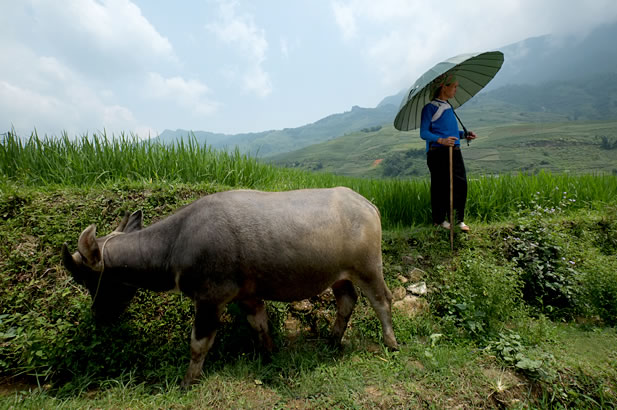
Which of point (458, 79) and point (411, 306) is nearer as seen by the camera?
point (411, 306)

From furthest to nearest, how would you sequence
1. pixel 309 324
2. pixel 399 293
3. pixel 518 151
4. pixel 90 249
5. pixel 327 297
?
pixel 518 151
pixel 399 293
pixel 327 297
pixel 309 324
pixel 90 249

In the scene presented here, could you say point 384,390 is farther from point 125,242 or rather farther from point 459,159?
point 459,159

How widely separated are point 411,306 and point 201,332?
91.1 inches

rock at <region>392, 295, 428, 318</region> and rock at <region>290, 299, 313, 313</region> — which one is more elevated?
rock at <region>290, 299, 313, 313</region>

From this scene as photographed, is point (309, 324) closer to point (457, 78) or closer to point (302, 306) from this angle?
point (302, 306)

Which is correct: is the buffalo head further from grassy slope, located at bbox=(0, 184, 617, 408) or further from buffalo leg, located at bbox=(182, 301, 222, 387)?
buffalo leg, located at bbox=(182, 301, 222, 387)

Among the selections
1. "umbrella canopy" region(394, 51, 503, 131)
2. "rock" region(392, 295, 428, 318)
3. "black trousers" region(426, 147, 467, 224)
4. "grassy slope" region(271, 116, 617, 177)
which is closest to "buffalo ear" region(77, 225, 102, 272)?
"rock" region(392, 295, 428, 318)

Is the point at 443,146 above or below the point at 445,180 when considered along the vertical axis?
above

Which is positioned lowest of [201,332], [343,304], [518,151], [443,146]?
[518,151]

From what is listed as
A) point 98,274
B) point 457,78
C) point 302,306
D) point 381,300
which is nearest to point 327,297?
point 302,306

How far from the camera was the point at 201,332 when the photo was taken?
7.80 feet

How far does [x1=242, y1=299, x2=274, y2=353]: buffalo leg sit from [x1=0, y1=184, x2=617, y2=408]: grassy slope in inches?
5.3

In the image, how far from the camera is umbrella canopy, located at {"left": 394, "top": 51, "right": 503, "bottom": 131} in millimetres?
3863

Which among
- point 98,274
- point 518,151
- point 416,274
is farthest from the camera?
point 518,151
